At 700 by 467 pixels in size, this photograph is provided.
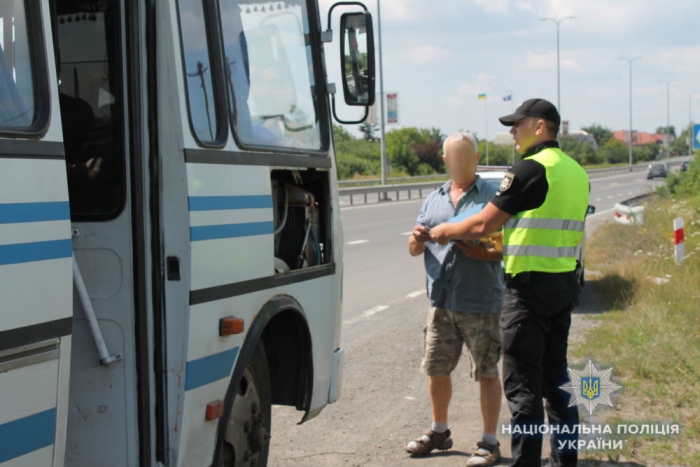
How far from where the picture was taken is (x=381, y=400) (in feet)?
18.5

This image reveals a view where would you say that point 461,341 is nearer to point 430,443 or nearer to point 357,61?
point 430,443

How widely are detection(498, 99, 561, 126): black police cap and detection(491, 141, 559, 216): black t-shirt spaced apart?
28cm

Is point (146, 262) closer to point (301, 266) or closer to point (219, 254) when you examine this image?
point (219, 254)

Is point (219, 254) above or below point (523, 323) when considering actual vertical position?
above

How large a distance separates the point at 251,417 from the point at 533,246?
168 centimetres

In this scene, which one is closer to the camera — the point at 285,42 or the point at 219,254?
the point at 219,254

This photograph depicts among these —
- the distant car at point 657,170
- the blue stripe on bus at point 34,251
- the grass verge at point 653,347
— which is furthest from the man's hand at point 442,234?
the distant car at point 657,170

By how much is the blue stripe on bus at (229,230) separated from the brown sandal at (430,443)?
6.12 feet

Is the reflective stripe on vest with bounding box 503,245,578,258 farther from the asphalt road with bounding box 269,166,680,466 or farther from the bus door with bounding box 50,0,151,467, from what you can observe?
the bus door with bounding box 50,0,151,467

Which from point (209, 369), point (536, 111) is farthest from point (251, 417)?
point (536, 111)

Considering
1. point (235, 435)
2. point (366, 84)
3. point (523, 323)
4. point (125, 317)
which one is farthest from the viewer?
point (366, 84)

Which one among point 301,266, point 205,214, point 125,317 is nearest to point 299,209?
point 301,266

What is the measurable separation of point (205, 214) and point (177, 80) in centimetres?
53

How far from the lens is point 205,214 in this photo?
295 centimetres
